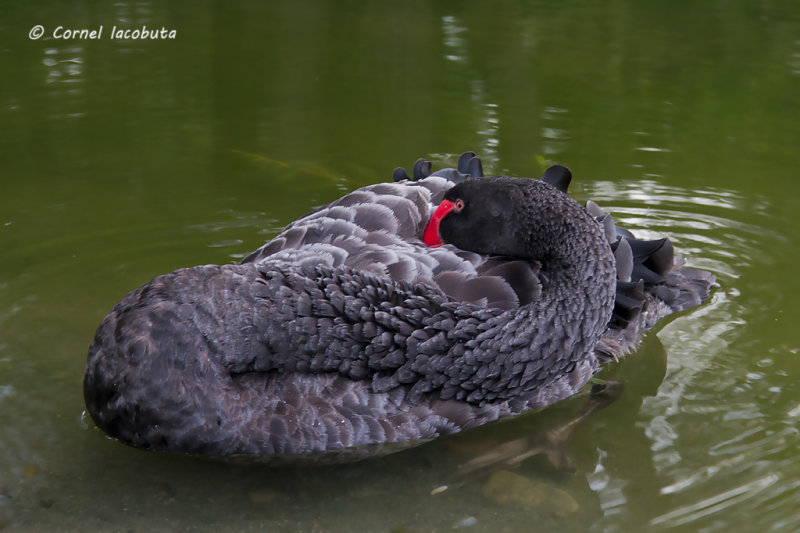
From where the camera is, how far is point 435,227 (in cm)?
376

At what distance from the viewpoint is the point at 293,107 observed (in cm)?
696

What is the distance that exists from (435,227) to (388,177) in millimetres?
2022

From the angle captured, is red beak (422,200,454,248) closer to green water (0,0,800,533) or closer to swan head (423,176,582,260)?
swan head (423,176,582,260)

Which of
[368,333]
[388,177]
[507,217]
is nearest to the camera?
[368,333]

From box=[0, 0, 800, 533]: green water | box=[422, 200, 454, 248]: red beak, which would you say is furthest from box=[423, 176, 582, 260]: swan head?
box=[0, 0, 800, 533]: green water

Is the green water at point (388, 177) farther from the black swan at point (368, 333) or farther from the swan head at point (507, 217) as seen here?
the swan head at point (507, 217)

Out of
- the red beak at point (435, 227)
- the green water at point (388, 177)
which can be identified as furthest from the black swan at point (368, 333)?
the green water at point (388, 177)

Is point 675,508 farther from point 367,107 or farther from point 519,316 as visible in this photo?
point 367,107

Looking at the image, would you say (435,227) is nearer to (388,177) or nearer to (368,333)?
(368,333)

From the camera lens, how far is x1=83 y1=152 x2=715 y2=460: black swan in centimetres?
319

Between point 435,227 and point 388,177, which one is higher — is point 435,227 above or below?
above

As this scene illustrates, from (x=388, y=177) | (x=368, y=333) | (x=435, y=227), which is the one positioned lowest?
(x=388, y=177)

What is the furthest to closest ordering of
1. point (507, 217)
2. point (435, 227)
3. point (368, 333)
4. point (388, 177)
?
point (388, 177) → point (435, 227) → point (507, 217) → point (368, 333)

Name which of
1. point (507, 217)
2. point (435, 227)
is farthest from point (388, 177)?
point (507, 217)
